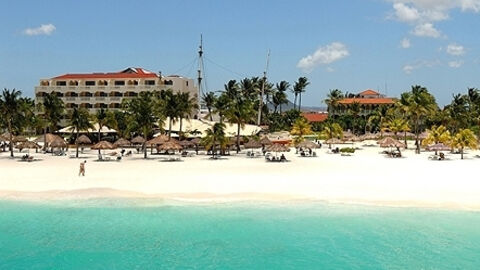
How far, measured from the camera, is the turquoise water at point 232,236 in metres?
18.7

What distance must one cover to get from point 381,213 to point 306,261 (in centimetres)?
882

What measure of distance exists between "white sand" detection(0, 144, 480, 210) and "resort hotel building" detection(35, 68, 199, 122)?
42250 millimetres

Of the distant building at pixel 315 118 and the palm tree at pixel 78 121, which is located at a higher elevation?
the distant building at pixel 315 118

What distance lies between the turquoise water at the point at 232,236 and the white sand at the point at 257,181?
2132 millimetres

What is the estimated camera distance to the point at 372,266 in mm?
18109

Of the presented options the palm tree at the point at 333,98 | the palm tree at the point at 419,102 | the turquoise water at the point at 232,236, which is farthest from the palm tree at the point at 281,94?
the turquoise water at the point at 232,236

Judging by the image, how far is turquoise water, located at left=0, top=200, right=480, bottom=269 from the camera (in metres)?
18.7

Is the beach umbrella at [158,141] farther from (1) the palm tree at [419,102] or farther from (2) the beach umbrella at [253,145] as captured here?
(1) the palm tree at [419,102]

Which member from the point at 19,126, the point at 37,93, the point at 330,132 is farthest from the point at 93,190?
the point at 37,93

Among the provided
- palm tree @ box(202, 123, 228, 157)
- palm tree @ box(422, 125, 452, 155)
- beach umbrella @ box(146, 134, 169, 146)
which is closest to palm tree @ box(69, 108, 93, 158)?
beach umbrella @ box(146, 134, 169, 146)

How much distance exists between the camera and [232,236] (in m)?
22.1

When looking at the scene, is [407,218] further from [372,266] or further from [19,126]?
[19,126]

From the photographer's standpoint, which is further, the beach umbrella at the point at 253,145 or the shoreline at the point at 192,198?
the beach umbrella at the point at 253,145

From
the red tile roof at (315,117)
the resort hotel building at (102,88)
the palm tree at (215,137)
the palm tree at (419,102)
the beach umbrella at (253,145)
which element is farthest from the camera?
the red tile roof at (315,117)
